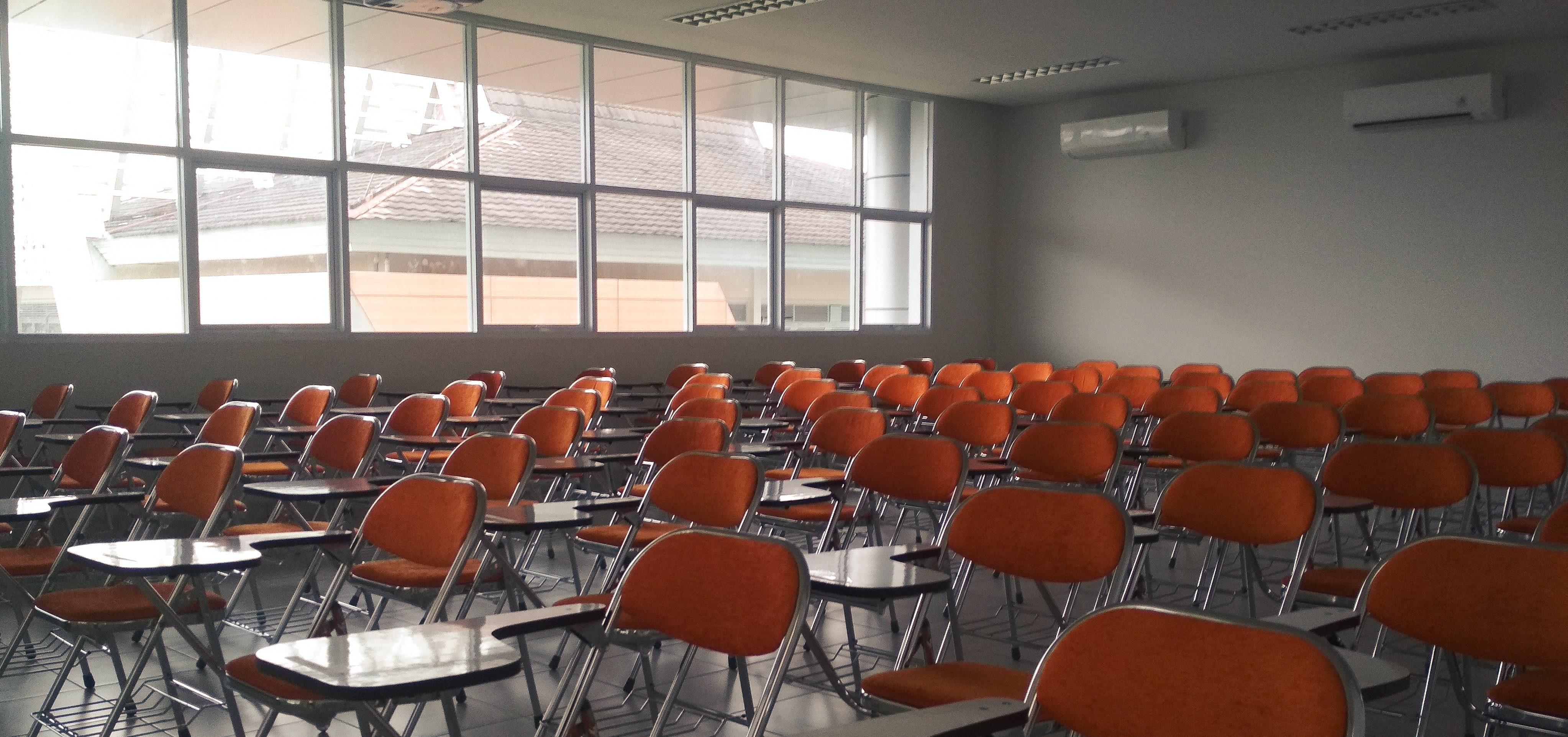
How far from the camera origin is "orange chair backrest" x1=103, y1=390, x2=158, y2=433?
6.38 metres

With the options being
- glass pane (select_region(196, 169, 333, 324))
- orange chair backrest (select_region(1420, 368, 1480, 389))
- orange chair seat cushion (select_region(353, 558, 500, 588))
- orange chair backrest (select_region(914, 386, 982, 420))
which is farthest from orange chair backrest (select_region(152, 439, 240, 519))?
orange chair backrest (select_region(1420, 368, 1480, 389))

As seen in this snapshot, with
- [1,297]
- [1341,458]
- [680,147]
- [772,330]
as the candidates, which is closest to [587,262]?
[680,147]

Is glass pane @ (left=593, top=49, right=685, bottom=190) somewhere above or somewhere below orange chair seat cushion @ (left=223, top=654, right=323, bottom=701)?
above

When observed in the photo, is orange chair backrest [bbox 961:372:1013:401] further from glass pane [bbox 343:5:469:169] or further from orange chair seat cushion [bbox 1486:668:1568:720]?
orange chair seat cushion [bbox 1486:668:1568:720]

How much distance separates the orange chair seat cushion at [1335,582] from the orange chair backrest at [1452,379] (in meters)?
5.16

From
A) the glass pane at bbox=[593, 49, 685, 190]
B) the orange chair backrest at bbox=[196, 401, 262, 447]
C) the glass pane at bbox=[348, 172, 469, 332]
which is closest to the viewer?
the orange chair backrest at bbox=[196, 401, 262, 447]

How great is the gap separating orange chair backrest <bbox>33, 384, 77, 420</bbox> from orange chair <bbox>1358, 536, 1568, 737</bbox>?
23.2 ft

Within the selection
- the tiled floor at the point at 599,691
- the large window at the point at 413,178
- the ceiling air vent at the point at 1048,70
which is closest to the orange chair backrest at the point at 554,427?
the tiled floor at the point at 599,691

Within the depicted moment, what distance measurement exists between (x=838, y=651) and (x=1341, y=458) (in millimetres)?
1926

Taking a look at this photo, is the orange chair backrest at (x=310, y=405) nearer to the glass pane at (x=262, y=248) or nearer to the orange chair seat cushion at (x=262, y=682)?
the glass pane at (x=262, y=248)

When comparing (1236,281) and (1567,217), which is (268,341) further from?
(1567,217)

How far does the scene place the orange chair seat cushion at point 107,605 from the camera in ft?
10.9

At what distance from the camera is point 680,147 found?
1059 centimetres

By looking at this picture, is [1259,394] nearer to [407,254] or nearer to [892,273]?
[892,273]
